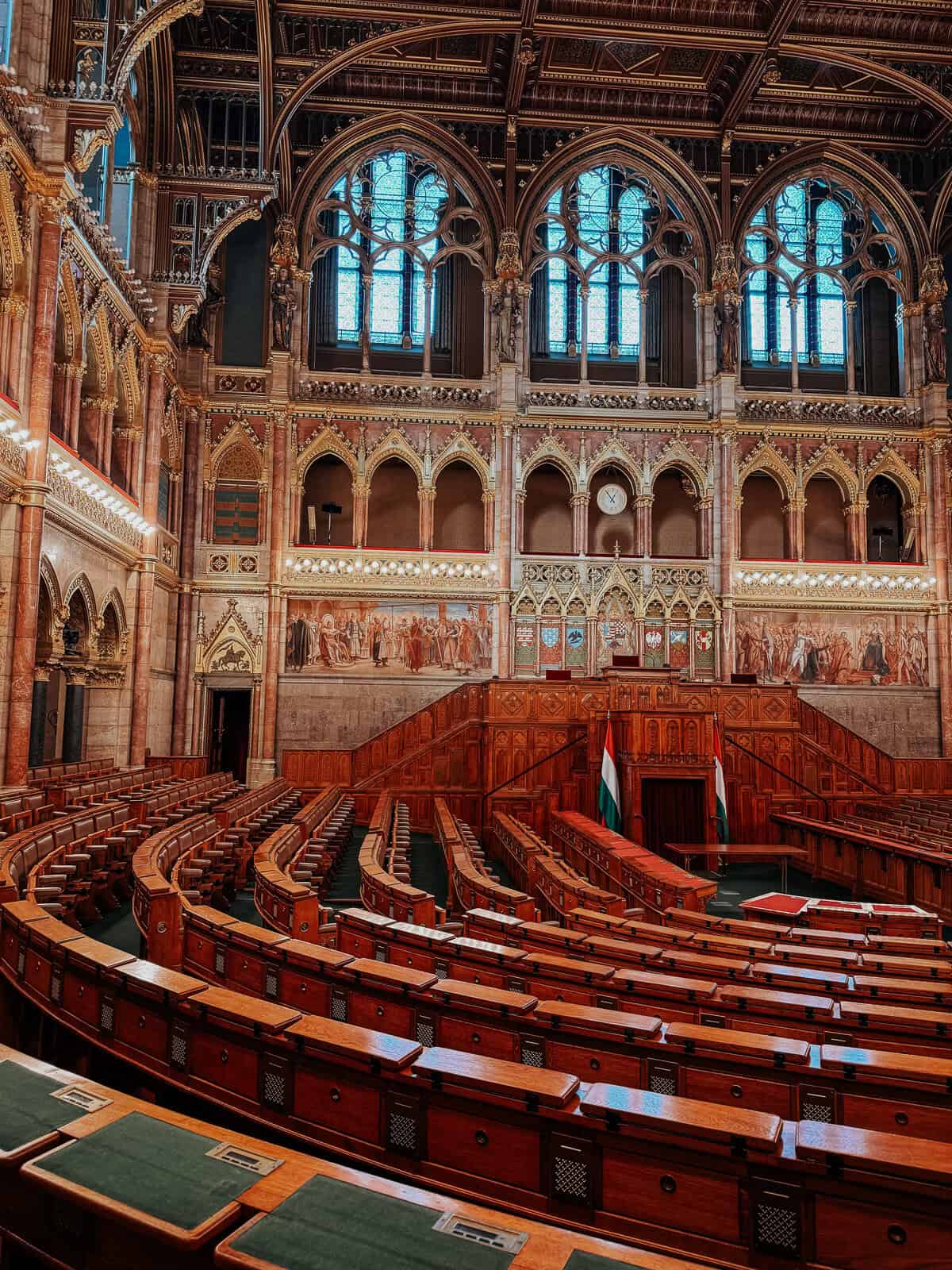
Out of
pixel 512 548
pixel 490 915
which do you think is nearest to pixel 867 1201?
pixel 490 915

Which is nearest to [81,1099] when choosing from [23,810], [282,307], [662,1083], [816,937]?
[662,1083]

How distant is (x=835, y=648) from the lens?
21.9 metres

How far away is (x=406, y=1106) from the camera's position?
3.13 metres

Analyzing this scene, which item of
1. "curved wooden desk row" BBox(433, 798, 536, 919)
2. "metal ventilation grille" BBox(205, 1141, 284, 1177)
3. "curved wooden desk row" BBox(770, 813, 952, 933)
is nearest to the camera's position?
"metal ventilation grille" BBox(205, 1141, 284, 1177)

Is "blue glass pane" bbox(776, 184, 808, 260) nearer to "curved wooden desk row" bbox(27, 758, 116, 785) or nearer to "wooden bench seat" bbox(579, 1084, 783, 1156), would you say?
"curved wooden desk row" bbox(27, 758, 116, 785)

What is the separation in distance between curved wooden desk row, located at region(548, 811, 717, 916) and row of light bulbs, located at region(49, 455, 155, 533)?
30.1 feet

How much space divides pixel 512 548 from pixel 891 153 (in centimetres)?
1473

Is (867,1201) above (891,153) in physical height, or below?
below

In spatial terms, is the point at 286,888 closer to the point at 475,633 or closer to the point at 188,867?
the point at 188,867

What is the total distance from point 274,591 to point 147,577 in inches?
157

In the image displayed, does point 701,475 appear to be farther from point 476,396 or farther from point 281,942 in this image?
point 281,942

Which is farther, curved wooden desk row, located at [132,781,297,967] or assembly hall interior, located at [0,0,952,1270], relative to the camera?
curved wooden desk row, located at [132,781,297,967]

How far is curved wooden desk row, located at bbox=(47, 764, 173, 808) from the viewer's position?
10.8 metres

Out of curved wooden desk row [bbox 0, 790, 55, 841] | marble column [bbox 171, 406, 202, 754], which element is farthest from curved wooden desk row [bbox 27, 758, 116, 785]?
marble column [bbox 171, 406, 202, 754]
